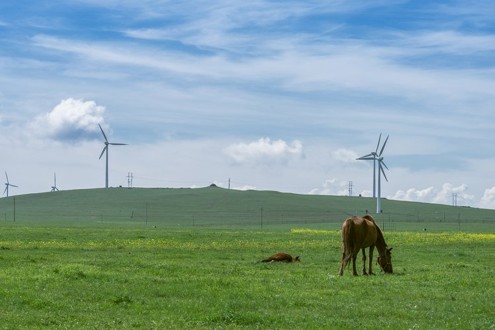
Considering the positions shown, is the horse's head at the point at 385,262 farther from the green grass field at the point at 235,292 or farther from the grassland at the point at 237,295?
the grassland at the point at 237,295

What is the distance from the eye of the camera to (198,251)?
148ft

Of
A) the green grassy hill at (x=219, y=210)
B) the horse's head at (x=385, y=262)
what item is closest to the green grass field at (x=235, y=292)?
the horse's head at (x=385, y=262)

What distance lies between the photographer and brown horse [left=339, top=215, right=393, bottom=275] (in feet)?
99.0

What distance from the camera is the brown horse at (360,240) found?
3017cm

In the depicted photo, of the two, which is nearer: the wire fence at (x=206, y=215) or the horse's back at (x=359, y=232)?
the horse's back at (x=359, y=232)

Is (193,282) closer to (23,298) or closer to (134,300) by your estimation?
(134,300)

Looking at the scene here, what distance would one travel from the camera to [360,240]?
30.8 meters

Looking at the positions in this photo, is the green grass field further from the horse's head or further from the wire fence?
the wire fence

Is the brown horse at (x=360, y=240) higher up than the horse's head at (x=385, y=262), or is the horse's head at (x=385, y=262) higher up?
the brown horse at (x=360, y=240)

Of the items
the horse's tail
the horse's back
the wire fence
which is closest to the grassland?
the horse's tail

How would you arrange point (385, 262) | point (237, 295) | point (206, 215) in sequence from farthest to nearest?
point (206, 215)
point (385, 262)
point (237, 295)

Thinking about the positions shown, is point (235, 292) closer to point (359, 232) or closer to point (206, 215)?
point (359, 232)

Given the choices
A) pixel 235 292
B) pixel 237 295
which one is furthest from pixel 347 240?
pixel 237 295

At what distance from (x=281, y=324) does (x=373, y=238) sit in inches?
587
